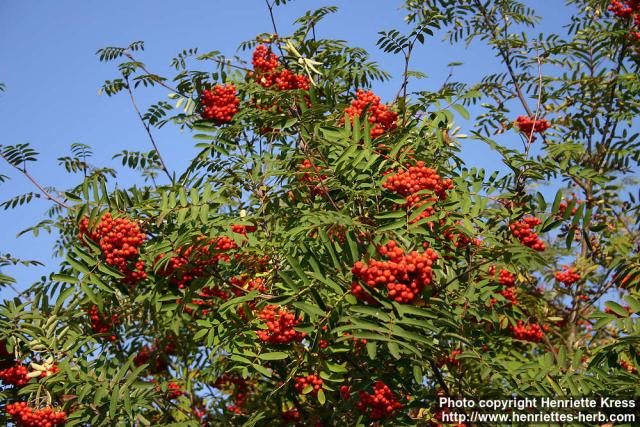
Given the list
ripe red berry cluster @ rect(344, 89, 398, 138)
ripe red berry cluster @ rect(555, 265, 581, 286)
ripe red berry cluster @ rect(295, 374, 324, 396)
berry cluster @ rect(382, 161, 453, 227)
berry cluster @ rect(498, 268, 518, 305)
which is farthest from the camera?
ripe red berry cluster @ rect(555, 265, 581, 286)

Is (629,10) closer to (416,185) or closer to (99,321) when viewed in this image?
(416,185)

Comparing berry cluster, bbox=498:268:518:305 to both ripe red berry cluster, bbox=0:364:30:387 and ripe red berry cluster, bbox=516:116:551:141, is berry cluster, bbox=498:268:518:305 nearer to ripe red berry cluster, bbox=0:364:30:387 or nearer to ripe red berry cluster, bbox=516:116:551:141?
ripe red berry cluster, bbox=516:116:551:141

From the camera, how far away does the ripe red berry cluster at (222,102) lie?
21.1 feet

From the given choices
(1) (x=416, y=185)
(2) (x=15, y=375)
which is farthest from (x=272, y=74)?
(2) (x=15, y=375)

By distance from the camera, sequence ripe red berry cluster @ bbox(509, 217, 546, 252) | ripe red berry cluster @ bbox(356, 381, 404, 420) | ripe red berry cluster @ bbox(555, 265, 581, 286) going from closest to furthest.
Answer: ripe red berry cluster @ bbox(356, 381, 404, 420) < ripe red berry cluster @ bbox(509, 217, 546, 252) < ripe red berry cluster @ bbox(555, 265, 581, 286)

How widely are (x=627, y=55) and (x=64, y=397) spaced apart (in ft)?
26.0

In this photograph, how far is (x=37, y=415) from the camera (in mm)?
5195

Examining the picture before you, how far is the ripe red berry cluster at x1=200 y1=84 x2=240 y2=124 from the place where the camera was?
21.1 ft

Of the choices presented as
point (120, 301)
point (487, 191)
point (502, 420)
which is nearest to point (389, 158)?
point (487, 191)

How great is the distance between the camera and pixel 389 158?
15.2 feet

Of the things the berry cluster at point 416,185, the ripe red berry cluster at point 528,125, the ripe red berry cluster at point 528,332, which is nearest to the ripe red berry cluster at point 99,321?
the berry cluster at point 416,185

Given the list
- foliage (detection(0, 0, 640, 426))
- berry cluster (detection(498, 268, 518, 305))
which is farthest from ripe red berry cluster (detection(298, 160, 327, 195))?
berry cluster (detection(498, 268, 518, 305))

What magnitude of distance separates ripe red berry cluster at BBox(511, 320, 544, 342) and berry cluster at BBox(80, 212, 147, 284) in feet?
14.0

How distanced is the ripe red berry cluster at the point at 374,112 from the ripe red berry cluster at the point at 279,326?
1622 millimetres
